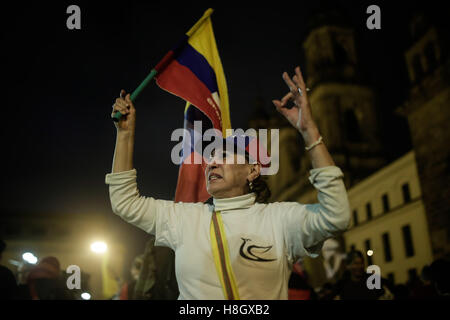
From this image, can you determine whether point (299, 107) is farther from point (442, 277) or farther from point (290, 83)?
point (442, 277)

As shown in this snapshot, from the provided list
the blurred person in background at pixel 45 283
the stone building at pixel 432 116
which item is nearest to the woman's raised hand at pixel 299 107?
the blurred person in background at pixel 45 283

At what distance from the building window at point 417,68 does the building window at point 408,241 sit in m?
12.8

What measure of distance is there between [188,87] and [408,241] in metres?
30.5

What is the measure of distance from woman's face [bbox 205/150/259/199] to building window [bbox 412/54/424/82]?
871 inches

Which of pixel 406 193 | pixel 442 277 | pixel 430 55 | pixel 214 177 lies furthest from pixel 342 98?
pixel 214 177

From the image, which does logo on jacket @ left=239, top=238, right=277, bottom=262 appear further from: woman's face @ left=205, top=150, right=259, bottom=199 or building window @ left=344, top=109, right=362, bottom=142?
building window @ left=344, top=109, right=362, bottom=142

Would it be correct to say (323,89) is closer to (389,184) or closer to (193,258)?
(389,184)

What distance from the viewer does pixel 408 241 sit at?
3045cm

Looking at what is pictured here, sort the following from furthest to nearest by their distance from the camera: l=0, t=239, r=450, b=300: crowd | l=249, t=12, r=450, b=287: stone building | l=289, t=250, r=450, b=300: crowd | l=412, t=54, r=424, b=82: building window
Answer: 1. l=412, t=54, r=424, b=82: building window
2. l=249, t=12, r=450, b=287: stone building
3. l=289, t=250, r=450, b=300: crowd
4. l=0, t=239, r=450, b=300: crowd

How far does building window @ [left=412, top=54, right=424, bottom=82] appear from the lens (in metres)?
22.4

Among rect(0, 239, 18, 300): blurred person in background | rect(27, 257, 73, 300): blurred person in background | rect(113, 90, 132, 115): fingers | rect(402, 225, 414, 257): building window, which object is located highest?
rect(402, 225, 414, 257): building window

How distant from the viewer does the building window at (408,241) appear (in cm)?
2972

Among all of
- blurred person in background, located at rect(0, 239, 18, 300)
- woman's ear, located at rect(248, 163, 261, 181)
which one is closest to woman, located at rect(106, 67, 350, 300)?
woman's ear, located at rect(248, 163, 261, 181)

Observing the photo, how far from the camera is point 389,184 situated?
33656mm
